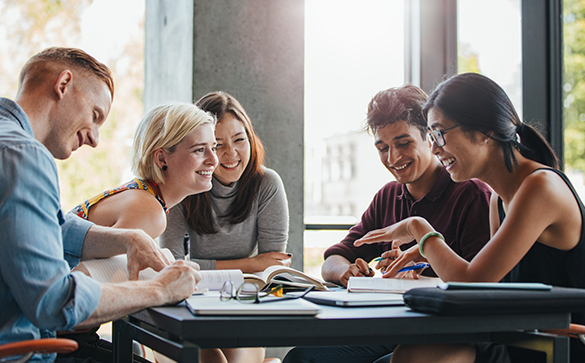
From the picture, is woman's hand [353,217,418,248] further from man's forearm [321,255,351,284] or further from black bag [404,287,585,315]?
black bag [404,287,585,315]

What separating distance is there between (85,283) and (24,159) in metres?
0.30

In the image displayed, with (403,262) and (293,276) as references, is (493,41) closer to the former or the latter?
(403,262)

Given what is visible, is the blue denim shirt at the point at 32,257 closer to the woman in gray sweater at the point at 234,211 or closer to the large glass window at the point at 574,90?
the woman in gray sweater at the point at 234,211

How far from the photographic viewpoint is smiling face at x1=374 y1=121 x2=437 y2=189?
2.10 metres

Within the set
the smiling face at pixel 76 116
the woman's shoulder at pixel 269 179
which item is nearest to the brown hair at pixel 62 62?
the smiling face at pixel 76 116

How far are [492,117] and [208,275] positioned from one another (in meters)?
1.07

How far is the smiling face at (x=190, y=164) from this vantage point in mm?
2158

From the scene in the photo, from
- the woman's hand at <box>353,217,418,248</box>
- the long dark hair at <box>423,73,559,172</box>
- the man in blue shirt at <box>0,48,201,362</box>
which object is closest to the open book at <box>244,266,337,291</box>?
the woman's hand at <box>353,217,418,248</box>

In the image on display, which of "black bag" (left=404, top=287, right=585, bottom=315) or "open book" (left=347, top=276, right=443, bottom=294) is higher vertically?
"black bag" (left=404, top=287, right=585, bottom=315)

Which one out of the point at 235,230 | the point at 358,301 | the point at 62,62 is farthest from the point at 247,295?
the point at 235,230

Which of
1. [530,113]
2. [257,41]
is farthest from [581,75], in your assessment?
[257,41]

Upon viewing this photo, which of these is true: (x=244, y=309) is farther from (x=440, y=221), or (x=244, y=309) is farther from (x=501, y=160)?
(x=440, y=221)

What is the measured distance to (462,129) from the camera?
1.66 m

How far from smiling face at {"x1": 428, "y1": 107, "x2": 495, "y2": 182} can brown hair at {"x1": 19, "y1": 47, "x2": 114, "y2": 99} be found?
1140 millimetres
